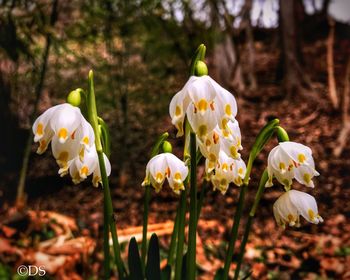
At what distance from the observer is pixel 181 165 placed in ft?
2.51

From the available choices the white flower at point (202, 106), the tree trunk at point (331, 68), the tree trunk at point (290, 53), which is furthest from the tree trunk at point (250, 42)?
the white flower at point (202, 106)

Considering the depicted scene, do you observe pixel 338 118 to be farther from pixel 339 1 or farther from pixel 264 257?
pixel 264 257

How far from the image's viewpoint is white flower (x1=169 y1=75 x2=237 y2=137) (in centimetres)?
63

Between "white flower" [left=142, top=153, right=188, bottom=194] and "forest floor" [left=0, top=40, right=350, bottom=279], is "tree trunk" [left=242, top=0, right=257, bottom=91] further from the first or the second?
"white flower" [left=142, top=153, right=188, bottom=194]

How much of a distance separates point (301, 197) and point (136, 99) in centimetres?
109

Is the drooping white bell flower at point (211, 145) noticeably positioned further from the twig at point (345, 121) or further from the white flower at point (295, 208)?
the twig at point (345, 121)

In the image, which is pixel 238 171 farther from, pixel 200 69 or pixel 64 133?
pixel 64 133

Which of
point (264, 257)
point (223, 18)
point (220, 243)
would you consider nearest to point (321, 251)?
point (264, 257)

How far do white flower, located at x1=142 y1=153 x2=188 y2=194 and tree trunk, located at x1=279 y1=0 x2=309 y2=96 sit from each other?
1.06 m

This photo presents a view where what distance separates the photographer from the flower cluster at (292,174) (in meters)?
0.72

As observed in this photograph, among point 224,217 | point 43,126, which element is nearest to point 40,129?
point 43,126

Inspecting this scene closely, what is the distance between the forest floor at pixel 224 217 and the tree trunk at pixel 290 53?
0.05 metres

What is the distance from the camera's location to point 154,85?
172 centimetres

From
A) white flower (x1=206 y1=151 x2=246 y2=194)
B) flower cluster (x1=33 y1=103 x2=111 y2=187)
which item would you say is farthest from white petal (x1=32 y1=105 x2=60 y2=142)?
white flower (x1=206 y1=151 x2=246 y2=194)
